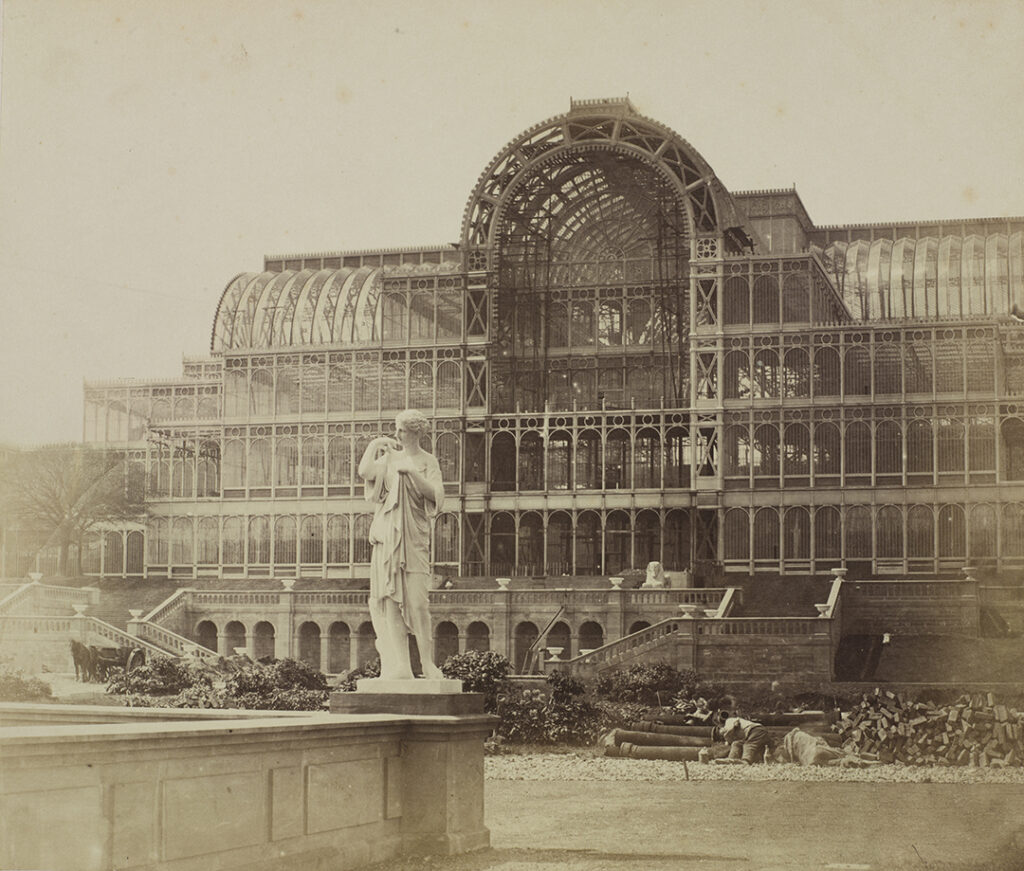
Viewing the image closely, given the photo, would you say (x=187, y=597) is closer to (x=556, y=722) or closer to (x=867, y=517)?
(x=556, y=722)

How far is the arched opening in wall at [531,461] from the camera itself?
42312mm

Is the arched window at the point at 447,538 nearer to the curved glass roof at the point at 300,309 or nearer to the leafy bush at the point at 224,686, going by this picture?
the curved glass roof at the point at 300,309

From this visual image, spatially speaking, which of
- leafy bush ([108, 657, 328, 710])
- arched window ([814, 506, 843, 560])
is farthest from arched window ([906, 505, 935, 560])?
leafy bush ([108, 657, 328, 710])

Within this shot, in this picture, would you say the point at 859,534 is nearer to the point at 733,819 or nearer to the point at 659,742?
the point at 659,742

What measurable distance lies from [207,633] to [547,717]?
1334 centimetres

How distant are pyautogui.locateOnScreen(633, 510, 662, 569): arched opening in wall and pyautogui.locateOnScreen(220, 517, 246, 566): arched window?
33.3ft

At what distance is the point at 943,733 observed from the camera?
24141 mm

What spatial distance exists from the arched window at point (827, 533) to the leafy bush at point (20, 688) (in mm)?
18109

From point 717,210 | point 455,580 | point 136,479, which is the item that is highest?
point 717,210

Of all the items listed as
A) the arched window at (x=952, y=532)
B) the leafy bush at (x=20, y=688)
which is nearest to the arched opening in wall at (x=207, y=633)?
the leafy bush at (x=20, y=688)

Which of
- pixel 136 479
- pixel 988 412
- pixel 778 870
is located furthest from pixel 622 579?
pixel 778 870

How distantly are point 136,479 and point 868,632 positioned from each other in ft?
63.4

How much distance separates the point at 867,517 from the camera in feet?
124

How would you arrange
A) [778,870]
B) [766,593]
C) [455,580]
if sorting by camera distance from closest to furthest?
[778,870]
[766,593]
[455,580]
